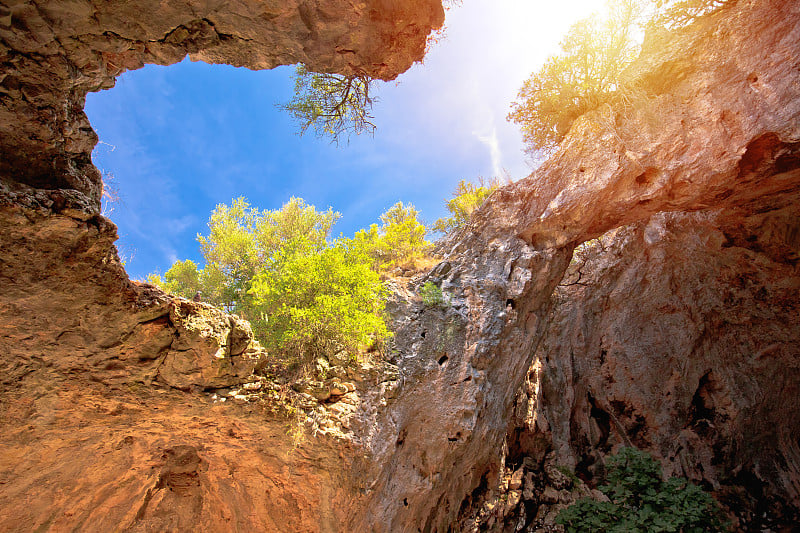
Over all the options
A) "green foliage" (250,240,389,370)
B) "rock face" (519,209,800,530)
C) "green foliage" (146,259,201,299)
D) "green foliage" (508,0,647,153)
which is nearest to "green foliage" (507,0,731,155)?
"green foliage" (508,0,647,153)

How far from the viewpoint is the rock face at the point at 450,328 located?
4285mm

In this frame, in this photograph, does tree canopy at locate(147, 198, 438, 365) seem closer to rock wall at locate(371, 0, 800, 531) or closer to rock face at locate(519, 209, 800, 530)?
rock wall at locate(371, 0, 800, 531)

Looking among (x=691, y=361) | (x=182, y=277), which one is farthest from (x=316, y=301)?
A: (x=691, y=361)

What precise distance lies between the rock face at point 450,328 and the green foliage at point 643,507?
1.79 metres

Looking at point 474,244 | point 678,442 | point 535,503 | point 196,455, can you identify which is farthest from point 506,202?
point 196,455

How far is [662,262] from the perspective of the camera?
1273 centimetres

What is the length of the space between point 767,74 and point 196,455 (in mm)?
14306

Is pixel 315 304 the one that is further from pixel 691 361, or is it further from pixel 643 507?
pixel 691 361

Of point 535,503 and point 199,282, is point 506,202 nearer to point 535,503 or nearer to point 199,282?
point 535,503

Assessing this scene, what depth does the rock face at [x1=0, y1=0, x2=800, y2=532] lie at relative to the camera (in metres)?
4.29

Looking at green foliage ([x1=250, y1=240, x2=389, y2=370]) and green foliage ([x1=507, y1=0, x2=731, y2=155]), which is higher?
green foliage ([x1=507, y1=0, x2=731, y2=155])

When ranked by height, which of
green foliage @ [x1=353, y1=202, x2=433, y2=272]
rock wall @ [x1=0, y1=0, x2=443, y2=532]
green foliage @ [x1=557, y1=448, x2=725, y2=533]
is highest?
green foliage @ [x1=353, y1=202, x2=433, y2=272]

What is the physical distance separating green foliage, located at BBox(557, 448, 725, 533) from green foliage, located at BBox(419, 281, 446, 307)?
5795 millimetres

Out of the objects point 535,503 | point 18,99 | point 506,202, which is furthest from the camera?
point 506,202
